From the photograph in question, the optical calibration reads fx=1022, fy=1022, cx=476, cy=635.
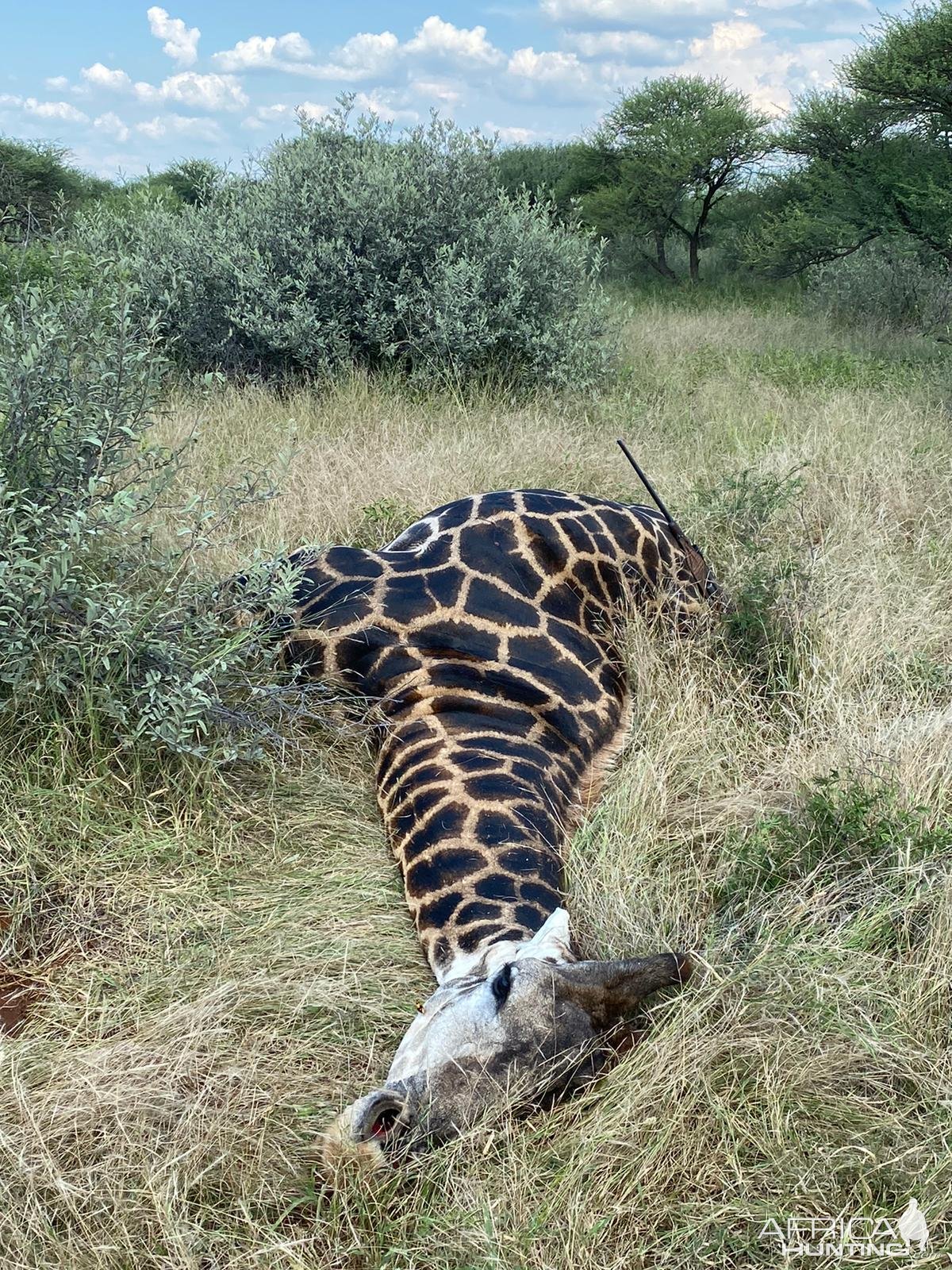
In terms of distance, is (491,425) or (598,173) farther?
(598,173)

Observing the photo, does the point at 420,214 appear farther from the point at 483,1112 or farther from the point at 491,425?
the point at 483,1112

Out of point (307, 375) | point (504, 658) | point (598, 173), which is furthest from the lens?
point (598, 173)

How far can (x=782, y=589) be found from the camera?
411 cm

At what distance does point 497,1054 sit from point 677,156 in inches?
608

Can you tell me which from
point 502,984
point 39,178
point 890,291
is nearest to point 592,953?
point 502,984

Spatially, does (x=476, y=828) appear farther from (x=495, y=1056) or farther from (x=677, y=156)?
(x=677, y=156)

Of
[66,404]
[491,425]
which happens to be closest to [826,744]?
[66,404]

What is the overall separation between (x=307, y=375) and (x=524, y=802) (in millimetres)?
4793

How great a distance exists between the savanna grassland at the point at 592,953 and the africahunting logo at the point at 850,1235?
0.09ft

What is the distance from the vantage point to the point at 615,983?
6.97 ft

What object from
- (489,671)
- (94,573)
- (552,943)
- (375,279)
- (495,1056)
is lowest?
(495,1056)

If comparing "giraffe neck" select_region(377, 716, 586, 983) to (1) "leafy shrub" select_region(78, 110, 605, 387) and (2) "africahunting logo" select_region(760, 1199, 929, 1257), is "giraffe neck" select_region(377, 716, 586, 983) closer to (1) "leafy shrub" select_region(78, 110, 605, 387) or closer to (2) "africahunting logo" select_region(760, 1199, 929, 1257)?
(2) "africahunting logo" select_region(760, 1199, 929, 1257)

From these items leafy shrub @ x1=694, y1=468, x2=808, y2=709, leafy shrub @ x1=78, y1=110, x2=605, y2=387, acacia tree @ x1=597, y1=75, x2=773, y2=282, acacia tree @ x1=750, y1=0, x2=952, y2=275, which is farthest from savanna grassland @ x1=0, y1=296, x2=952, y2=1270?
acacia tree @ x1=597, y1=75, x2=773, y2=282

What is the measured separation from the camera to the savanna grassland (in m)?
1.95
